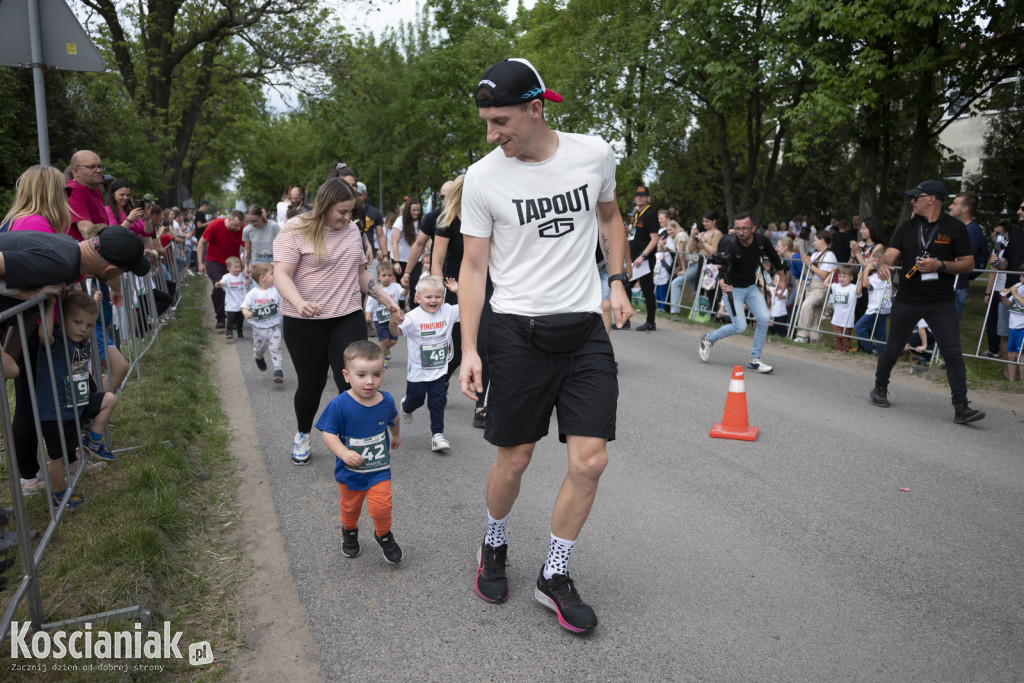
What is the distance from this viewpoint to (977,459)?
5914 mm

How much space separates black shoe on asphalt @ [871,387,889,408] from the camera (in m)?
7.61

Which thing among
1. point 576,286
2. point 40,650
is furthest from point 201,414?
point 576,286

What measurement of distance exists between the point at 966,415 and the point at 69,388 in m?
6.86

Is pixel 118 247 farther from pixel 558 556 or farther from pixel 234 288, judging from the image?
pixel 234 288

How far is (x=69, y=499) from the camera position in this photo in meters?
4.27

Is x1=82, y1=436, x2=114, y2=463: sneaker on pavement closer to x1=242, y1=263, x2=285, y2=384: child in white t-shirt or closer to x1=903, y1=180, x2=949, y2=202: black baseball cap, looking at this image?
x1=242, y1=263, x2=285, y2=384: child in white t-shirt

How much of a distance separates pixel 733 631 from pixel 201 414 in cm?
511

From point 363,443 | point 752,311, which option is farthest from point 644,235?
point 363,443

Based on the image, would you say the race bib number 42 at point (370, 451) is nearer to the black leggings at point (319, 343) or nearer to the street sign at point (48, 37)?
the black leggings at point (319, 343)

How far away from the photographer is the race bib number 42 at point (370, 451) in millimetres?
3969

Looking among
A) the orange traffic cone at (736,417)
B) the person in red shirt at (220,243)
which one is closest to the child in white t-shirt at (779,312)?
the orange traffic cone at (736,417)

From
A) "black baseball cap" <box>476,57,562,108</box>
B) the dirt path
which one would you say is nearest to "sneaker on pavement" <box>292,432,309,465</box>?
the dirt path

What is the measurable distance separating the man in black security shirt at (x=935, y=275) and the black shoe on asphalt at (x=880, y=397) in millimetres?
525

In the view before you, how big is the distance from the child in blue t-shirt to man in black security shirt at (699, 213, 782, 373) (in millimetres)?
6290
